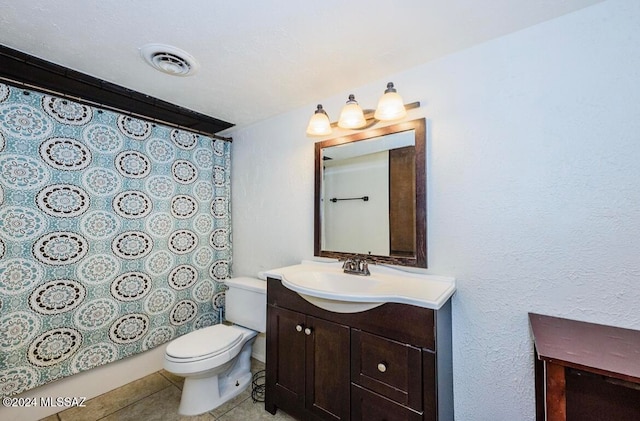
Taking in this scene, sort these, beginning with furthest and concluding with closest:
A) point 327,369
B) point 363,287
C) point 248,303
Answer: point 248,303 < point 363,287 < point 327,369

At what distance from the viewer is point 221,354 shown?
1693 millimetres

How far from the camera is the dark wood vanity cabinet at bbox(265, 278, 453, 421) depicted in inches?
45.0

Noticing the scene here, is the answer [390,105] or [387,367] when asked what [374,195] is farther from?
[387,367]

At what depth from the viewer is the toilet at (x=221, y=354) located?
1.62 meters

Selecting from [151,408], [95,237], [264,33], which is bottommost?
[151,408]

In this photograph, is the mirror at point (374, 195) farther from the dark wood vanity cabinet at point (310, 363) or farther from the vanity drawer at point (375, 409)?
the vanity drawer at point (375, 409)

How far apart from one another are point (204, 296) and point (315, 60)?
207 centimetres

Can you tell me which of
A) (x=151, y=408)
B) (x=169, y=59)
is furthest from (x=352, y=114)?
(x=151, y=408)

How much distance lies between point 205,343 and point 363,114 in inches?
69.8

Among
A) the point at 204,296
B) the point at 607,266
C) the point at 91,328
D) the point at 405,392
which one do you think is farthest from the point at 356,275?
the point at 91,328

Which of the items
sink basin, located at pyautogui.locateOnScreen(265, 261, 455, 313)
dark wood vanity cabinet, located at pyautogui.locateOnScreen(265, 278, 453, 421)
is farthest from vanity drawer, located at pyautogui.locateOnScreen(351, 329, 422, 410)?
sink basin, located at pyautogui.locateOnScreen(265, 261, 455, 313)

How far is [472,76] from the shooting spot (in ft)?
4.55

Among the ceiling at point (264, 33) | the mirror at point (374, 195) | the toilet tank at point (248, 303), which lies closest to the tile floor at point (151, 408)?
the toilet tank at point (248, 303)

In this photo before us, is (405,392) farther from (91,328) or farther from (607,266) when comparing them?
(91,328)
